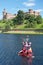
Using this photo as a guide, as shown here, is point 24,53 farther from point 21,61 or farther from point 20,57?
point 21,61

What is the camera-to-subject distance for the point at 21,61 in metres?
63.6

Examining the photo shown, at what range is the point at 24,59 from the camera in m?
66.6

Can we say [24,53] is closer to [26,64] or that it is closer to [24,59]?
[24,59]

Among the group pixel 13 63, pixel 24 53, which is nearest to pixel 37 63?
pixel 13 63

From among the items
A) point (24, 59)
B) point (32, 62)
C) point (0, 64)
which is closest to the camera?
point (0, 64)

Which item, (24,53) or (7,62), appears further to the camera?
(24,53)

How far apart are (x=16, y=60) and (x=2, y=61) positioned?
3960 mm

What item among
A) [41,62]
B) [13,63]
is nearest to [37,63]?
[41,62]

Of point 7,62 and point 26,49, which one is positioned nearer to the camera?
point 7,62

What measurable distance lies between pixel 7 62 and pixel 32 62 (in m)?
6.13

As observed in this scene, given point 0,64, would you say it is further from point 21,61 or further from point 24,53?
point 24,53

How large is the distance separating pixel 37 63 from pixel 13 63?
572 cm

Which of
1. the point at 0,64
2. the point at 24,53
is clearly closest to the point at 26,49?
the point at 24,53

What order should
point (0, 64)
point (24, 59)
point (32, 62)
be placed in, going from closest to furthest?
point (0, 64) → point (32, 62) → point (24, 59)
